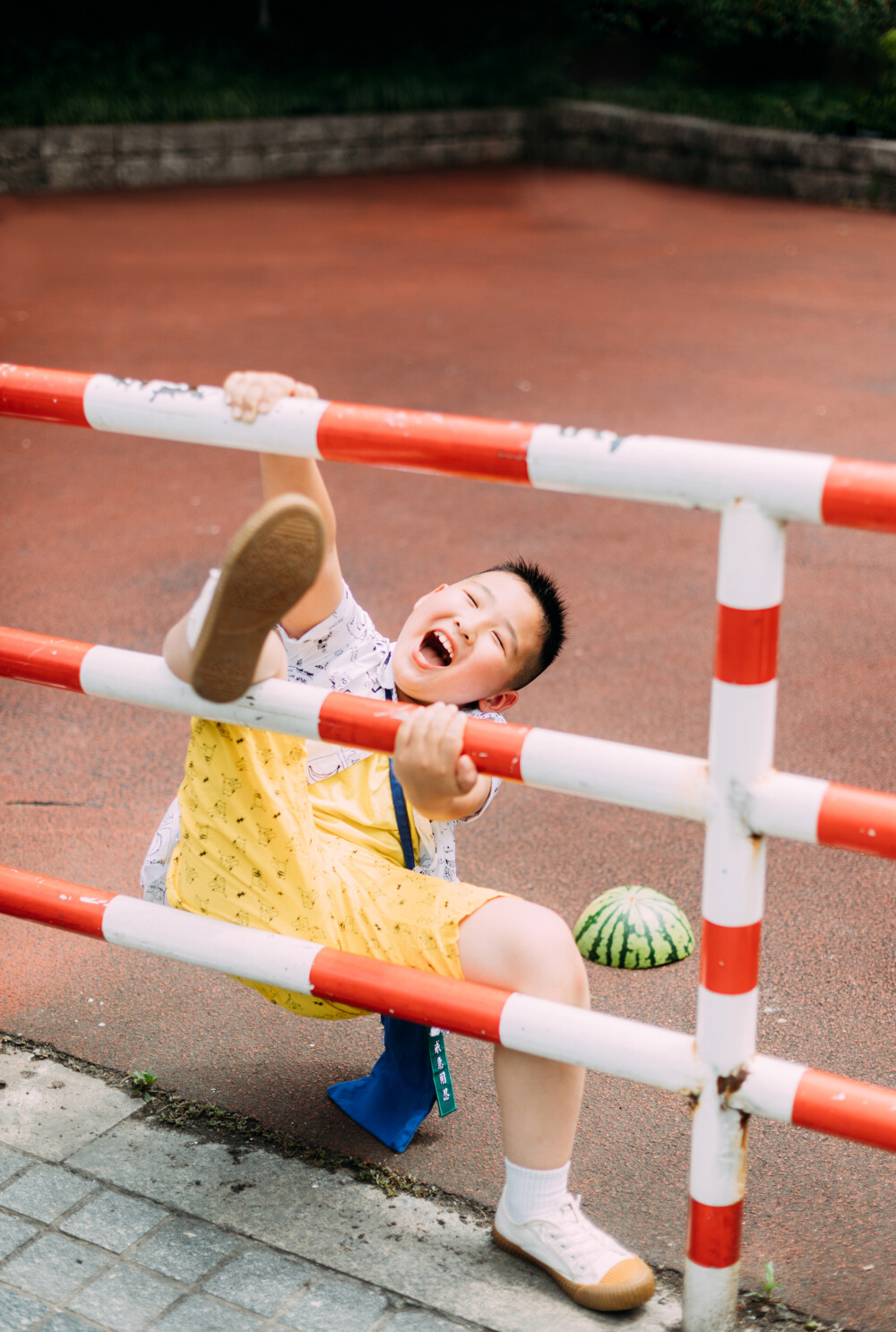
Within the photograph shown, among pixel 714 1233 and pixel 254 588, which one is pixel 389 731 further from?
pixel 714 1233

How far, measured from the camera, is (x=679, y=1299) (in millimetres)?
2033

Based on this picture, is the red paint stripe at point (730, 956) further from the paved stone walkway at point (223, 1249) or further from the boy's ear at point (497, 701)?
the boy's ear at point (497, 701)

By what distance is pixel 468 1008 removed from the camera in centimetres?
181

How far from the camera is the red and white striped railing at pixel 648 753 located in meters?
1.58

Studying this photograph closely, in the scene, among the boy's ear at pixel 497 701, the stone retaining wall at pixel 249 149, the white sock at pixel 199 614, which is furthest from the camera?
the stone retaining wall at pixel 249 149

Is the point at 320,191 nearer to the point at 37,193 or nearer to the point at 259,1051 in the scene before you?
the point at 37,193

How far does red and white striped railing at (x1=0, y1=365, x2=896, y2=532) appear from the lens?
5.04 ft

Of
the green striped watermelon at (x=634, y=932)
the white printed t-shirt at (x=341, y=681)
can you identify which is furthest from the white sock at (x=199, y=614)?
the green striped watermelon at (x=634, y=932)

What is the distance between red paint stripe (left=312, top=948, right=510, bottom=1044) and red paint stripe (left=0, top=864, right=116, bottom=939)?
1.14ft

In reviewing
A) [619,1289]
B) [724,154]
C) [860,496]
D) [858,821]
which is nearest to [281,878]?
[619,1289]

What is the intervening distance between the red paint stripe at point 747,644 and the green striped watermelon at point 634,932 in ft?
4.61

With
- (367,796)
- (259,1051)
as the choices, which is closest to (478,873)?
(259,1051)

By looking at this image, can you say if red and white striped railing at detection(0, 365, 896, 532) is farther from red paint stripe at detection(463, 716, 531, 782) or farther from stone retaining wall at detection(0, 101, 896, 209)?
stone retaining wall at detection(0, 101, 896, 209)

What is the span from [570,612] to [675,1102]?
2527mm
